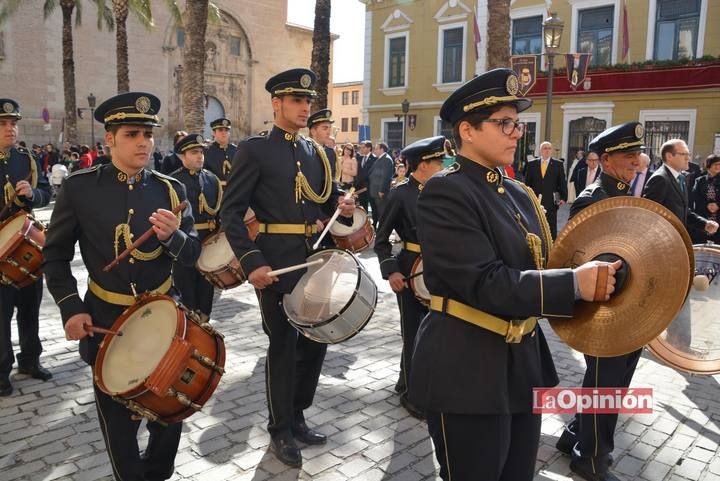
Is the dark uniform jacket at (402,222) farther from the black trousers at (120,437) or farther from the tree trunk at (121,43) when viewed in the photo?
the tree trunk at (121,43)

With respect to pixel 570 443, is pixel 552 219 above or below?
above

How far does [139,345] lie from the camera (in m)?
3.17

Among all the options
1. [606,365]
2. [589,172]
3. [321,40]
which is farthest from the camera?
[321,40]

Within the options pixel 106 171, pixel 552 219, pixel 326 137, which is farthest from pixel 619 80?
pixel 106 171

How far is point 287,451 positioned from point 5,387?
9.61ft

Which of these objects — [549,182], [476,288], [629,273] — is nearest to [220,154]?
[549,182]

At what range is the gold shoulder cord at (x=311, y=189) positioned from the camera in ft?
14.2

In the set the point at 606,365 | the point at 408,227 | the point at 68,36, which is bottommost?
the point at 606,365

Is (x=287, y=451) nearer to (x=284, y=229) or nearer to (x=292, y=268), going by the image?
(x=292, y=268)

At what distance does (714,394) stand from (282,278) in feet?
14.3

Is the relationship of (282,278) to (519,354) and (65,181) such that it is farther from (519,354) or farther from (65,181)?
(519,354)

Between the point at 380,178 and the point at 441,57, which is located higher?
the point at 441,57

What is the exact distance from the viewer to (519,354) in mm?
2531

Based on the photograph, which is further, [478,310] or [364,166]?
[364,166]
